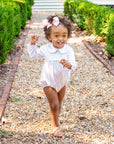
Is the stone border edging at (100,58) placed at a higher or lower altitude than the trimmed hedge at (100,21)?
lower

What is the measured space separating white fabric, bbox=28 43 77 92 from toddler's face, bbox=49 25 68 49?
92mm

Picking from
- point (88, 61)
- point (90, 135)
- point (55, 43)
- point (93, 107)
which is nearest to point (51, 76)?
point (55, 43)

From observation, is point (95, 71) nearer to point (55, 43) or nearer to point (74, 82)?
point (74, 82)

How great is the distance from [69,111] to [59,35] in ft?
5.09

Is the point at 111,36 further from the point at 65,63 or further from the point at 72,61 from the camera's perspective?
the point at 65,63

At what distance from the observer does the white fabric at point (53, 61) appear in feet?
9.90

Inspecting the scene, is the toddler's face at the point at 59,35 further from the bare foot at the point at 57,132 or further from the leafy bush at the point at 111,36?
the leafy bush at the point at 111,36

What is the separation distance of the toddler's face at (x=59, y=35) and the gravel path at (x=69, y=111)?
120 centimetres

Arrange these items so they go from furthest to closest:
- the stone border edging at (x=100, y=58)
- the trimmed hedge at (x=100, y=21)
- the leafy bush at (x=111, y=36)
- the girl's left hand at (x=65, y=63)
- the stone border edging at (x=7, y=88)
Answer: the trimmed hedge at (x=100, y=21) < the leafy bush at (x=111, y=36) < the stone border edging at (x=100, y=58) < the stone border edging at (x=7, y=88) < the girl's left hand at (x=65, y=63)

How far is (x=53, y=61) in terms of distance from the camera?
3.03 meters

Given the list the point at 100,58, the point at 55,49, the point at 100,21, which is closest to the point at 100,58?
the point at 100,58

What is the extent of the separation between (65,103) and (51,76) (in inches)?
57.1

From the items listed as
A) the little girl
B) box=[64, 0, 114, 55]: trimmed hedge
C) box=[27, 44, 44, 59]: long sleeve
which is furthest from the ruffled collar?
box=[64, 0, 114, 55]: trimmed hedge

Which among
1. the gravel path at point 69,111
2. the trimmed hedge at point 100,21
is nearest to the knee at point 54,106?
the gravel path at point 69,111
